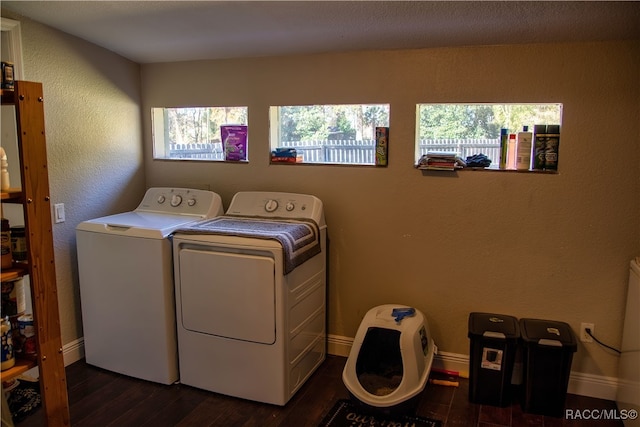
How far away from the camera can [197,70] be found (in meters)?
3.32

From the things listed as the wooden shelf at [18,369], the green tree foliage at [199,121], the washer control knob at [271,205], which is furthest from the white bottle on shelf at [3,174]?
the green tree foliage at [199,121]

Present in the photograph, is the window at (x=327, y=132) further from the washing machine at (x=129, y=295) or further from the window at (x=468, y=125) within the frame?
the washing machine at (x=129, y=295)

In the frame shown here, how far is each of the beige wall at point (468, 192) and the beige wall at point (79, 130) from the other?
1.53 feet

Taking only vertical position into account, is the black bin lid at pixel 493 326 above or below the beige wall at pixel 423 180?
below

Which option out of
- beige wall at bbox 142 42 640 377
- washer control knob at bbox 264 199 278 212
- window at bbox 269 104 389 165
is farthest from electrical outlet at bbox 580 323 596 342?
washer control knob at bbox 264 199 278 212

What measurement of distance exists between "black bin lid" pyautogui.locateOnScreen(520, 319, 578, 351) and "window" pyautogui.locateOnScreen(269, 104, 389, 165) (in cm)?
129

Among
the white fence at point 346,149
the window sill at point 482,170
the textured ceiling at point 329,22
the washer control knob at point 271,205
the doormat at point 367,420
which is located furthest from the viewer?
the washer control knob at point 271,205

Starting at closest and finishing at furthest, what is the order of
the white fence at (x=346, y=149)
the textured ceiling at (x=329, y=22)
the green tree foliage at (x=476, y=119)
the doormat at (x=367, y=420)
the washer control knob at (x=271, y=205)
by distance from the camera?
the textured ceiling at (x=329, y=22) < the doormat at (x=367, y=420) < the green tree foliage at (x=476, y=119) < the white fence at (x=346, y=149) < the washer control knob at (x=271, y=205)

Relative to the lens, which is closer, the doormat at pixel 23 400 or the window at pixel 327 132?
the doormat at pixel 23 400

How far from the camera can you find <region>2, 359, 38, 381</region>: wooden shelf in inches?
66.9

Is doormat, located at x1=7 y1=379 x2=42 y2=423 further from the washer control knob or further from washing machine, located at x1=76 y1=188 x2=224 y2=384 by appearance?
the washer control knob

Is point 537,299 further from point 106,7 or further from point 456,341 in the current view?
point 106,7

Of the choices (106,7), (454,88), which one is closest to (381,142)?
(454,88)

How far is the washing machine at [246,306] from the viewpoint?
8.28 feet
